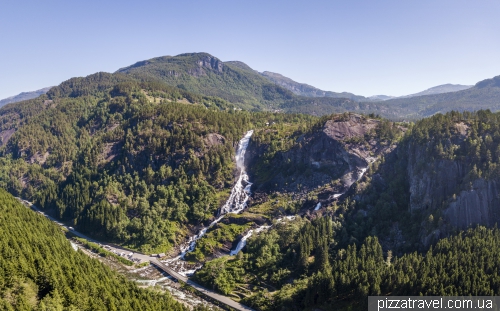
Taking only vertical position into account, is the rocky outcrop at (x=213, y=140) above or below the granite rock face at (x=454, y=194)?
above

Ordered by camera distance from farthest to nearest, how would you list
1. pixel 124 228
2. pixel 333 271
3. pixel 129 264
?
pixel 124 228 < pixel 129 264 < pixel 333 271

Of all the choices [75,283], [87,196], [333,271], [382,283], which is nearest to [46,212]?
[87,196]

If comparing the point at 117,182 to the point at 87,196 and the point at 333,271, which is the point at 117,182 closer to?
the point at 87,196

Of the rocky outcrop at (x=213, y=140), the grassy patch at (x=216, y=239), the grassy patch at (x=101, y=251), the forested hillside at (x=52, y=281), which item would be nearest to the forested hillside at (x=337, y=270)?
the grassy patch at (x=216, y=239)

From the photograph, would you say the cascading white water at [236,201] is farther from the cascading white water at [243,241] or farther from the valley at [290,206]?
the cascading white water at [243,241]

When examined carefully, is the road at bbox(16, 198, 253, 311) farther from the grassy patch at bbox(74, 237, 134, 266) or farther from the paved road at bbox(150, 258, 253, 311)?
the grassy patch at bbox(74, 237, 134, 266)

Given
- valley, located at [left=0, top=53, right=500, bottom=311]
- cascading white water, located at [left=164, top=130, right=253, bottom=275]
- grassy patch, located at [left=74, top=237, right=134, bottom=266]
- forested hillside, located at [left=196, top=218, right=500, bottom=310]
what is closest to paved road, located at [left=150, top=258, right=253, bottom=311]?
valley, located at [left=0, top=53, right=500, bottom=311]
